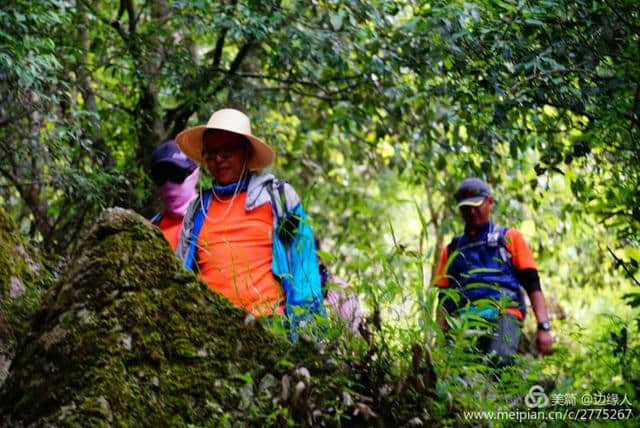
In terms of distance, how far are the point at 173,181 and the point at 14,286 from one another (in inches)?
76.4

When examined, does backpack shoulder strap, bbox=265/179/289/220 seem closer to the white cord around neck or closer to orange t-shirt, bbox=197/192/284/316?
orange t-shirt, bbox=197/192/284/316

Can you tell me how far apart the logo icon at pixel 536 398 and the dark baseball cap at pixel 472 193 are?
3.28m

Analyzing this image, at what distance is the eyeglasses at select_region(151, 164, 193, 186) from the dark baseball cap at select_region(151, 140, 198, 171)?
2cm

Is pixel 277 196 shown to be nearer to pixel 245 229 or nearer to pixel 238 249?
pixel 245 229

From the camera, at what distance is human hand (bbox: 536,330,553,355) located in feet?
19.6

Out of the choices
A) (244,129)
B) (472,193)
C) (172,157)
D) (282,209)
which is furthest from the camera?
(472,193)

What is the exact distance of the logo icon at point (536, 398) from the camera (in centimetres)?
309

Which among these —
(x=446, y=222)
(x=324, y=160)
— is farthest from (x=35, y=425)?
(x=324, y=160)

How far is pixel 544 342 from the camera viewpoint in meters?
6.00

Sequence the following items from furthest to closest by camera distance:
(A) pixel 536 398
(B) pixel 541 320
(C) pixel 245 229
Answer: (B) pixel 541 320 < (C) pixel 245 229 < (A) pixel 536 398

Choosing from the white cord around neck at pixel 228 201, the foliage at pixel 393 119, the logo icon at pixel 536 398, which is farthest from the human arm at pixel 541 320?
the logo icon at pixel 536 398

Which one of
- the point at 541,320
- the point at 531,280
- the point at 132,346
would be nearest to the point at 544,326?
the point at 541,320

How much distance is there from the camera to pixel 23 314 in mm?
3822

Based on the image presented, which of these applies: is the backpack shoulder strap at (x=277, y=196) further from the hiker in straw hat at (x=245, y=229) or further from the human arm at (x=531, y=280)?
the human arm at (x=531, y=280)
